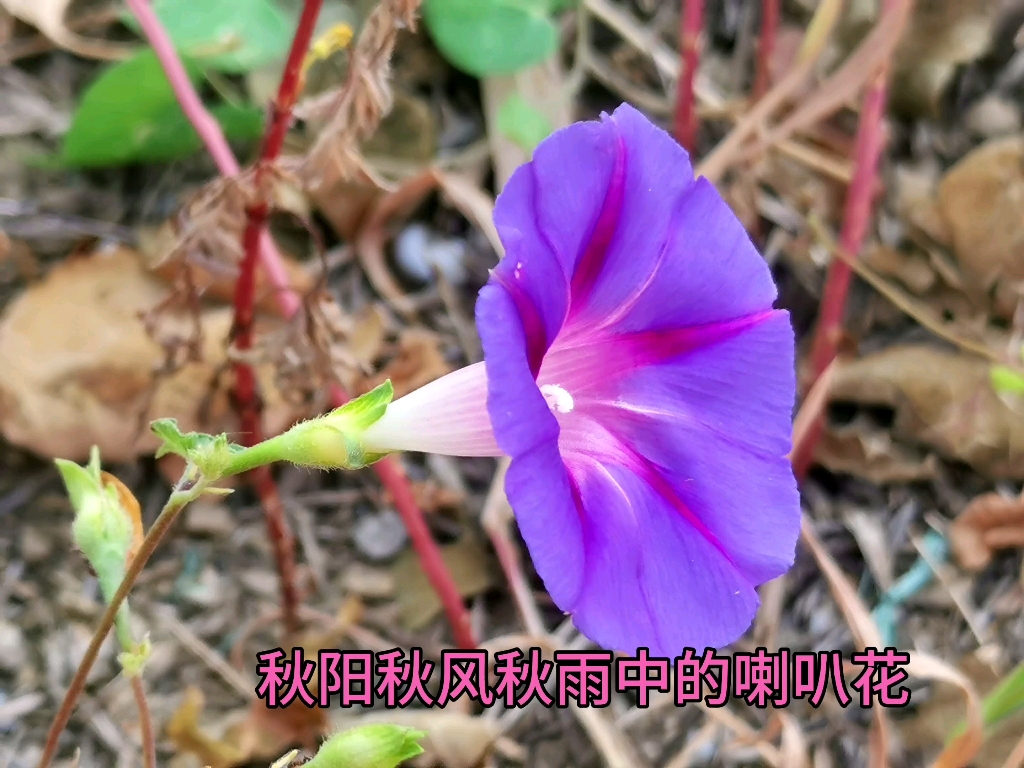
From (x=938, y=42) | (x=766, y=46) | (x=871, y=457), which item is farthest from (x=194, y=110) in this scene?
(x=938, y=42)

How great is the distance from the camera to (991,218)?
187 cm

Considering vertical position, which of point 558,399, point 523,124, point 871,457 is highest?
point 558,399

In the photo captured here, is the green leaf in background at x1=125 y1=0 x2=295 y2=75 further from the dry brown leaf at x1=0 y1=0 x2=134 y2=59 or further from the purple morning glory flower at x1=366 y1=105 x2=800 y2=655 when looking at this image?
the purple morning glory flower at x1=366 y1=105 x2=800 y2=655

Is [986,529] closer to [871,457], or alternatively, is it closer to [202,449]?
[871,457]

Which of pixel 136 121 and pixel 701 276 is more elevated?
pixel 701 276

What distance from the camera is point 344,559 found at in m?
1.76

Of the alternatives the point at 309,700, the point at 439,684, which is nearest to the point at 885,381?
the point at 439,684

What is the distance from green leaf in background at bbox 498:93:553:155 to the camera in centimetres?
195

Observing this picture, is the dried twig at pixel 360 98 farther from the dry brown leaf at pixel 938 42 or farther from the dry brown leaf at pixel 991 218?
the dry brown leaf at pixel 938 42

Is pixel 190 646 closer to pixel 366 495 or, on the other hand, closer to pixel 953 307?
pixel 366 495

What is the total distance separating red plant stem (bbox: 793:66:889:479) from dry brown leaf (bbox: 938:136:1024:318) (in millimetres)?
216

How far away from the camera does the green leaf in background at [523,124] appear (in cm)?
195

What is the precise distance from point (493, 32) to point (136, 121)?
705 mm

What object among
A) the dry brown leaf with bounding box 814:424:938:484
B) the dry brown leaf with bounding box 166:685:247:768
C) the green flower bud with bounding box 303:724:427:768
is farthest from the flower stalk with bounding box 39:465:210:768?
the dry brown leaf with bounding box 814:424:938:484
